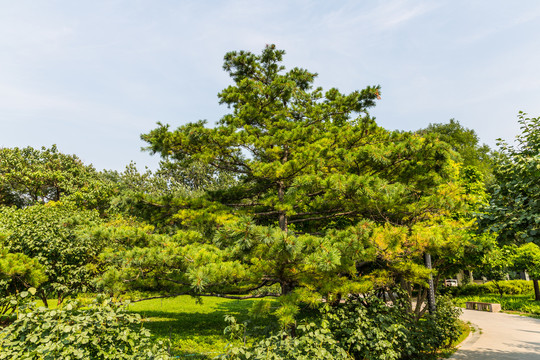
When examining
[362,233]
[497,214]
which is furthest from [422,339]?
[497,214]

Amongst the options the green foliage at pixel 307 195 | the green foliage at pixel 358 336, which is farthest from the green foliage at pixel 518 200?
the green foliage at pixel 358 336

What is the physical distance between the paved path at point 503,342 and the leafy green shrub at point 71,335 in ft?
23.5

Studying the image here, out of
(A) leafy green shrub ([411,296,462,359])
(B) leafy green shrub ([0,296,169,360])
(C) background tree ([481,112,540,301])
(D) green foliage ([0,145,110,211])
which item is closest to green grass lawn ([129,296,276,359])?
(B) leafy green shrub ([0,296,169,360])

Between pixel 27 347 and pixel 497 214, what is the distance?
6002 mm

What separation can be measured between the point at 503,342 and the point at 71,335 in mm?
10671

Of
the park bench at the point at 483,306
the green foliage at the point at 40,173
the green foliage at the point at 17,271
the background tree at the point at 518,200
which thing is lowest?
the park bench at the point at 483,306

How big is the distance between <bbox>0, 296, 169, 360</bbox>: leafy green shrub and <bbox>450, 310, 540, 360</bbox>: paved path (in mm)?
7152

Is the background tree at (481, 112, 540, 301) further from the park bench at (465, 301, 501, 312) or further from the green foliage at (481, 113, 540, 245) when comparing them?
the park bench at (465, 301, 501, 312)

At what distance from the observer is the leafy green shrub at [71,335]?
117 inches

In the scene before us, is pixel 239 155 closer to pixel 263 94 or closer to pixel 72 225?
pixel 263 94

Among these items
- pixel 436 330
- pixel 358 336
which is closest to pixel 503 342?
pixel 436 330

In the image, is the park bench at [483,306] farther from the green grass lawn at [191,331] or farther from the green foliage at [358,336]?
the green grass lawn at [191,331]

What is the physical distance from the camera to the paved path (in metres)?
7.23

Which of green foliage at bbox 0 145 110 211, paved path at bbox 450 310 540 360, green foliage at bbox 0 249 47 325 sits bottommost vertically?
paved path at bbox 450 310 540 360
